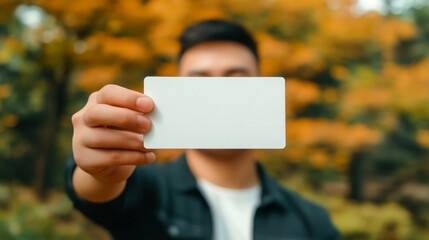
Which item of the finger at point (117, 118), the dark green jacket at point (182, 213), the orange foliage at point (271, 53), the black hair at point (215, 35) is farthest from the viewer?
the orange foliage at point (271, 53)

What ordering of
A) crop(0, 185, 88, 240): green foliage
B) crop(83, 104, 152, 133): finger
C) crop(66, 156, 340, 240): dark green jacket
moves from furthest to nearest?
1. crop(0, 185, 88, 240): green foliage
2. crop(66, 156, 340, 240): dark green jacket
3. crop(83, 104, 152, 133): finger

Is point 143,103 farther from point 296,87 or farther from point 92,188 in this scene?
point 296,87

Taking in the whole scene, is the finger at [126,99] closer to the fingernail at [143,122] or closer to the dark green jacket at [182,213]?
the fingernail at [143,122]

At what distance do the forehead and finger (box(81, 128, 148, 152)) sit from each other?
36cm

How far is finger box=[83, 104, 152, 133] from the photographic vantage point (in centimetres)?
46

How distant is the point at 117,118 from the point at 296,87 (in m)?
1.03

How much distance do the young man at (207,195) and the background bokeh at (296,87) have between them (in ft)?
1.61

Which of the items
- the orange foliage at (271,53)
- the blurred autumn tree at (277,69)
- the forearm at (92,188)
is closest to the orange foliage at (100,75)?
the blurred autumn tree at (277,69)

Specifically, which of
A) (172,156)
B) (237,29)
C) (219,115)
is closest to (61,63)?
(172,156)

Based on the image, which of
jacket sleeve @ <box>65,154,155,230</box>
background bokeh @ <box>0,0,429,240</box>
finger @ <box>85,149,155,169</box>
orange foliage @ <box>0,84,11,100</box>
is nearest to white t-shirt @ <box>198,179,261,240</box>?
jacket sleeve @ <box>65,154,155,230</box>

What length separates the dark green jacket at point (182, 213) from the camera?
0.72 m

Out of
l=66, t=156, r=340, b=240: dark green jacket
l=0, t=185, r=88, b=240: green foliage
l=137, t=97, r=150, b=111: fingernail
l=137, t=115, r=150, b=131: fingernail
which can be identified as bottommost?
l=0, t=185, r=88, b=240: green foliage

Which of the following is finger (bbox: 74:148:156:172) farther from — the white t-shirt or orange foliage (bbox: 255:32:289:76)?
orange foliage (bbox: 255:32:289:76)

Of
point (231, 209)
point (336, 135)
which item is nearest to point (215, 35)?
point (231, 209)
